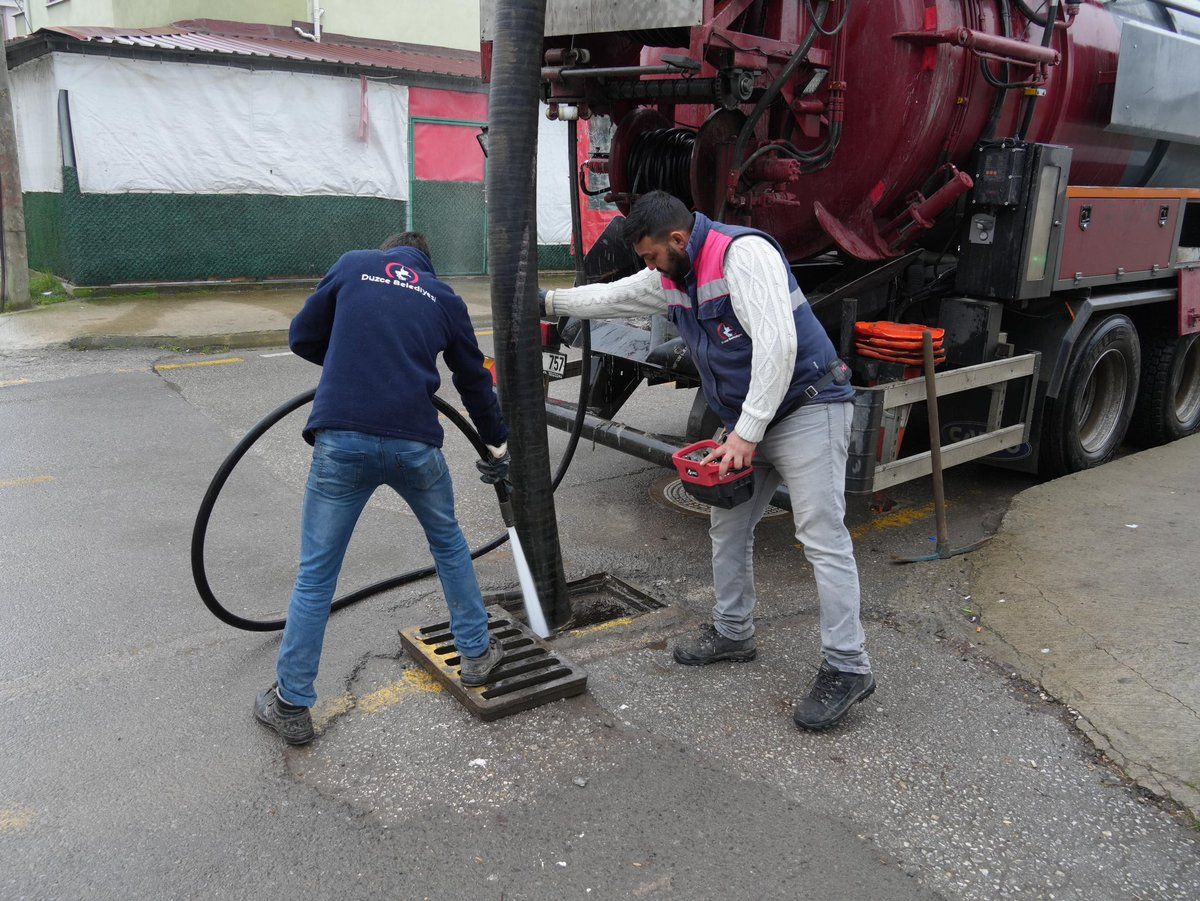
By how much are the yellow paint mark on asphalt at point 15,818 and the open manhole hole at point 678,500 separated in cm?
342

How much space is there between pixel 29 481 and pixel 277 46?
957cm

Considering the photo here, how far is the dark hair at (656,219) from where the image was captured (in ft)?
11.1

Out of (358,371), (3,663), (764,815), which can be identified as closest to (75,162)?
(3,663)

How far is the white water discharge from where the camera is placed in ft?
13.1

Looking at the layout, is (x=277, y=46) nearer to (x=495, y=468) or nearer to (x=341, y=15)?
(x=341, y=15)

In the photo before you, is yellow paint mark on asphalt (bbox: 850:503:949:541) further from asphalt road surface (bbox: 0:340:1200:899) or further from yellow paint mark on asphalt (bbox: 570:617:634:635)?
yellow paint mark on asphalt (bbox: 570:617:634:635)

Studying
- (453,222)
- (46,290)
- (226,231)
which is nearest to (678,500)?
(226,231)

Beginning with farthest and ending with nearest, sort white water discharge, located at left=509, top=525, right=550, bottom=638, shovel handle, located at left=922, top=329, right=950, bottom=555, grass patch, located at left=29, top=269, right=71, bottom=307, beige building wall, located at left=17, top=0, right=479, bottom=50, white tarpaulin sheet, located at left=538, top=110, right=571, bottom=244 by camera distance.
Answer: white tarpaulin sheet, located at left=538, top=110, right=571, bottom=244 < beige building wall, located at left=17, top=0, right=479, bottom=50 < grass patch, located at left=29, top=269, right=71, bottom=307 < shovel handle, located at left=922, top=329, right=950, bottom=555 < white water discharge, located at left=509, top=525, right=550, bottom=638

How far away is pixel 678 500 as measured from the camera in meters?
5.85

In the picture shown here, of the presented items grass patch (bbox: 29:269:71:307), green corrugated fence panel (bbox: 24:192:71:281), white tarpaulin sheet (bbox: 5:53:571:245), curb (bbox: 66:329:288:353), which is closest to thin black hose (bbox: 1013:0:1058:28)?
white tarpaulin sheet (bbox: 5:53:571:245)

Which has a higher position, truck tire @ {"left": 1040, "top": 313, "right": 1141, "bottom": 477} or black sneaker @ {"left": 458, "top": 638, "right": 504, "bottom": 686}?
truck tire @ {"left": 1040, "top": 313, "right": 1141, "bottom": 477}

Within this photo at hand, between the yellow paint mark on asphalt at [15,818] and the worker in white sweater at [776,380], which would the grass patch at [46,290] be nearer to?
the yellow paint mark on asphalt at [15,818]

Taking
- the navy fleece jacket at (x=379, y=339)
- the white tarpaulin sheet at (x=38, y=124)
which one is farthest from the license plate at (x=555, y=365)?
the white tarpaulin sheet at (x=38, y=124)

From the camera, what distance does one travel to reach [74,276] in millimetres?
12211
